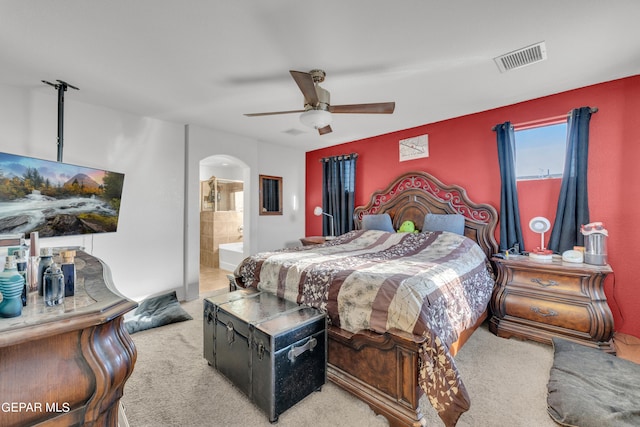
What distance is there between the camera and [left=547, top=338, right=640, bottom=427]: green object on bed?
1.63m

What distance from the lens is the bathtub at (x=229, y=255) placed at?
559cm

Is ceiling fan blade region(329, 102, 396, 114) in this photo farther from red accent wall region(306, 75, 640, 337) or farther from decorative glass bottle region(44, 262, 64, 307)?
decorative glass bottle region(44, 262, 64, 307)

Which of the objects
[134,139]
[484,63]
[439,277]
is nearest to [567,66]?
[484,63]

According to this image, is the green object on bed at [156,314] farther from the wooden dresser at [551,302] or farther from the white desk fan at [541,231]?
the white desk fan at [541,231]

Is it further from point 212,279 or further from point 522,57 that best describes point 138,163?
point 522,57

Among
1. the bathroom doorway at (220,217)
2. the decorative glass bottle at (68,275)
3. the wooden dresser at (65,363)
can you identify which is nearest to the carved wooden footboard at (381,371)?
the wooden dresser at (65,363)

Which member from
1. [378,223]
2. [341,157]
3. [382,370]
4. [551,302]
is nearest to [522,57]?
[551,302]

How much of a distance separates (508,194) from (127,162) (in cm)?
469

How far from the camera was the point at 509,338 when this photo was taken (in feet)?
9.04

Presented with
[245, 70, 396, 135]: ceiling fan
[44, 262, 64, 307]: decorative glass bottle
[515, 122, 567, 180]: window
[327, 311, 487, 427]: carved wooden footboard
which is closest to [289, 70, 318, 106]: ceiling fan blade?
[245, 70, 396, 135]: ceiling fan

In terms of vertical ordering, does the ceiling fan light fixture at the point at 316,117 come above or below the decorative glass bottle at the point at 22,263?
above

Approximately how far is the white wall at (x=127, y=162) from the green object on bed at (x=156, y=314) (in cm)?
23

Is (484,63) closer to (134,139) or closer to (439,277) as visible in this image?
(439,277)

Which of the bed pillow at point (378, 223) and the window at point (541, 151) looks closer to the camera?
the window at point (541, 151)
